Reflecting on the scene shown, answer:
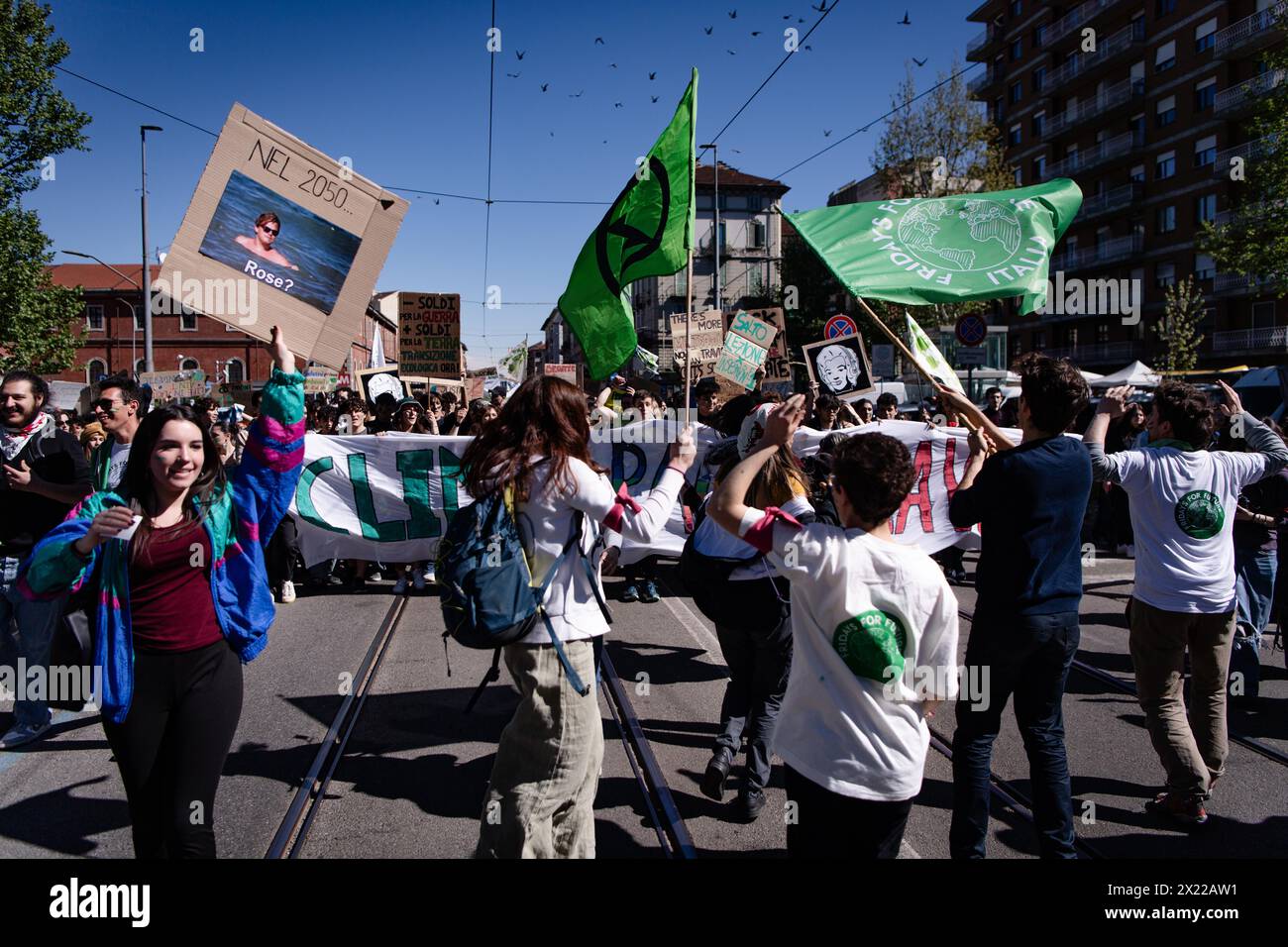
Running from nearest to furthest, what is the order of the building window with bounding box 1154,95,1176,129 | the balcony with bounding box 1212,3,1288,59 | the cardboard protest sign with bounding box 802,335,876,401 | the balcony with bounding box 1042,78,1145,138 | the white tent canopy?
1. the cardboard protest sign with bounding box 802,335,876,401
2. the white tent canopy
3. the balcony with bounding box 1212,3,1288,59
4. the building window with bounding box 1154,95,1176,129
5. the balcony with bounding box 1042,78,1145,138

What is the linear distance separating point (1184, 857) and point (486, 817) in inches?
114

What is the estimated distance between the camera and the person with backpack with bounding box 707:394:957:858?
2.66m

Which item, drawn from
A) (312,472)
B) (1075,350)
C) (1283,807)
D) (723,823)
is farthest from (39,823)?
(1075,350)

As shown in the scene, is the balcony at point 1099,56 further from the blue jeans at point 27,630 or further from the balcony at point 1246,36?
the blue jeans at point 27,630

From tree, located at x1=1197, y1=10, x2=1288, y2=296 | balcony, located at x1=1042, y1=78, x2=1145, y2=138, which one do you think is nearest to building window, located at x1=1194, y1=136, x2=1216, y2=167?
balcony, located at x1=1042, y1=78, x2=1145, y2=138

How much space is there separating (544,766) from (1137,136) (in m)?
54.0

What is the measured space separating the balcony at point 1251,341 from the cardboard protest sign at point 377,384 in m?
37.9

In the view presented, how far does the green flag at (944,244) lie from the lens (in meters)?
5.45

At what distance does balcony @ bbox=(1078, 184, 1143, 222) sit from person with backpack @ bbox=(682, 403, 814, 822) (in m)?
48.9

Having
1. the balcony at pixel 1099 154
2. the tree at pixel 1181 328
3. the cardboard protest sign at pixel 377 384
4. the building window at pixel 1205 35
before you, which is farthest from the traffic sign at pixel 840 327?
the balcony at pixel 1099 154

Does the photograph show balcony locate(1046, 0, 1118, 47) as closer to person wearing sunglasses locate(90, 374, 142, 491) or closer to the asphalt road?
the asphalt road

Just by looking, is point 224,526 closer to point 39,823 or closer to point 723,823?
point 39,823

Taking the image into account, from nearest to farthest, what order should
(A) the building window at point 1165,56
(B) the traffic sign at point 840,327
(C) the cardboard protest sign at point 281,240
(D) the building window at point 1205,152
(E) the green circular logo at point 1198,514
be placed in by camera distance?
(C) the cardboard protest sign at point 281,240, (E) the green circular logo at point 1198,514, (B) the traffic sign at point 840,327, (D) the building window at point 1205,152, (A) the building window at point 1165,56

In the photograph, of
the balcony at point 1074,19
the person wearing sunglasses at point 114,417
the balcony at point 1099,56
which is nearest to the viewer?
the person wearing sunglasses at point 114,417
